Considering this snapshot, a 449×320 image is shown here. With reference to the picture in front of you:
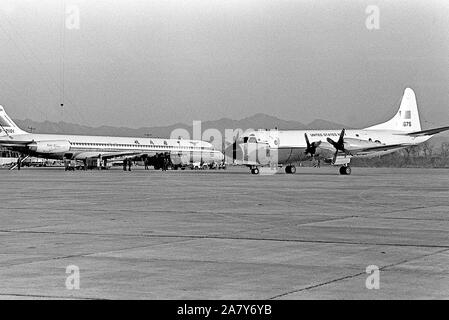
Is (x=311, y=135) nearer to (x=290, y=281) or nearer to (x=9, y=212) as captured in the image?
(x=9, y=212)

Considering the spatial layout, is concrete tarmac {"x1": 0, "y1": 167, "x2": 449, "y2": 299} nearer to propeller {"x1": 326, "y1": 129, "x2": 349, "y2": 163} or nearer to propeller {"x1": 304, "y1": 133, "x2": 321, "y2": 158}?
propeller {"x1": 326, "y1": 129, "x2": 349, "y2": 163}

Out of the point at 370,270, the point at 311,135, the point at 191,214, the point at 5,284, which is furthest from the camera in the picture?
the point at 311,135

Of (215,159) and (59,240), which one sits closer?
(59,240)

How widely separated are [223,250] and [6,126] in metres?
92.7

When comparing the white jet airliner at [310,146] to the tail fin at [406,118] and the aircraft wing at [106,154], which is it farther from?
the aircraft wing at [106,154]

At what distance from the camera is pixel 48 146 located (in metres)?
98.2

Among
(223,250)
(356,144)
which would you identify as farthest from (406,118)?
(223,250)

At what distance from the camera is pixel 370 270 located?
38.5 ft

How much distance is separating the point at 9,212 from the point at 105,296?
14.8 m

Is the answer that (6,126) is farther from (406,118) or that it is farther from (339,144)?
(406,118)

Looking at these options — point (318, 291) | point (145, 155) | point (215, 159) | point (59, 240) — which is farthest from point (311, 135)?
point (318, 291)

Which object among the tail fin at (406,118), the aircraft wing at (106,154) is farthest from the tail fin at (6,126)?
the tail fin at (406,118)

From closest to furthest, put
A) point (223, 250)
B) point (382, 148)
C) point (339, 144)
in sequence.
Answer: point (223, 250)
point (339, 144)
point (382, 148)

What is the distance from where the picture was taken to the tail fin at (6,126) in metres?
101
